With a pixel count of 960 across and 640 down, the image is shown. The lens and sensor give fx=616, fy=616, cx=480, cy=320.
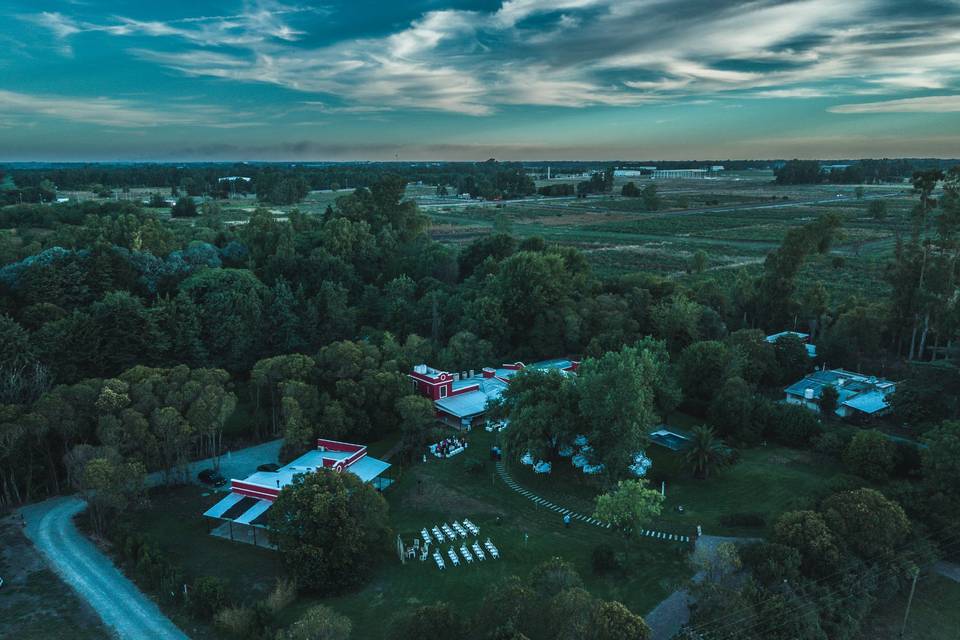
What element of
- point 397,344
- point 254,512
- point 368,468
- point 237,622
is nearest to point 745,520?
point 368,468

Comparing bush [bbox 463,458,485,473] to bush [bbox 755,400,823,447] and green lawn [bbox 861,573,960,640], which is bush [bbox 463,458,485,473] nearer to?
bush [bbox 755,400,823,447]

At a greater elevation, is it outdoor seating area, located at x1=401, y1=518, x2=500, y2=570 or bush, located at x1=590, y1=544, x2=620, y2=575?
bush, located at x1=590, y1=544, x2=620, y2=575

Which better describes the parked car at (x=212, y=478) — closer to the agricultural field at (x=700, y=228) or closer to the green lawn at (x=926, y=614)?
the green lawn at (x=926, y=614)

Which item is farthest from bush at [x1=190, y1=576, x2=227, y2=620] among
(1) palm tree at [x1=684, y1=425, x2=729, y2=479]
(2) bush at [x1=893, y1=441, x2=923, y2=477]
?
(2) bush at [x1=893, y1=441, x2=923, y2=477]

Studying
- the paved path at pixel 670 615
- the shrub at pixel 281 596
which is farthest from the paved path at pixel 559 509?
the shrub at pixel 281 596

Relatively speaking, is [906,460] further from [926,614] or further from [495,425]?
[495,425]

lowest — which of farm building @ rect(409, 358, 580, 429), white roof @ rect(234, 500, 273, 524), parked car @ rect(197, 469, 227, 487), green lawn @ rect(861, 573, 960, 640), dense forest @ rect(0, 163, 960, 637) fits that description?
parked car @ rect(197, 469, 227, 487)

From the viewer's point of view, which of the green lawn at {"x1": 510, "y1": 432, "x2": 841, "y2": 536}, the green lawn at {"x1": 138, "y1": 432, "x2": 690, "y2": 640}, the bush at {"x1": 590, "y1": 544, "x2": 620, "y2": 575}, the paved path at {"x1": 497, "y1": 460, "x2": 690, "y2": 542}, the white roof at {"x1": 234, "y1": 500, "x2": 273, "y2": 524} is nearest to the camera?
the green lawn at {"x1": 138, "y1": 432, "x2": 690, "y2": 640}

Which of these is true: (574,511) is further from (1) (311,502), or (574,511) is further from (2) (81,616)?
(2) (81,616)
